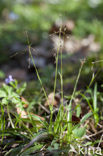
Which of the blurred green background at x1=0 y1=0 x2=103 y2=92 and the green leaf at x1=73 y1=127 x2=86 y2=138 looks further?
the blurred green background at x1=0 y1=0 x2=103 y2=92

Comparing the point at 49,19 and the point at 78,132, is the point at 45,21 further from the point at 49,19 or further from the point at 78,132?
the point at 78,132

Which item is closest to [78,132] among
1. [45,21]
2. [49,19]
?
[45,21]

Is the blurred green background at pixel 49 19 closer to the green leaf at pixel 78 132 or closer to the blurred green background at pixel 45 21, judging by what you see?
the blurred green background at pixel 45 21

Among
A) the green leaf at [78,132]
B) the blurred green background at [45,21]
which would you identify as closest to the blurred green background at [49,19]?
the blurred green background at [45,21]

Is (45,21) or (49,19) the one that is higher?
(49,19)

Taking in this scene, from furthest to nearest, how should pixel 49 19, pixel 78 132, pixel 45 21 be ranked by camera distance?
pixel 49 19
pixel 45 21
pixel 78 132

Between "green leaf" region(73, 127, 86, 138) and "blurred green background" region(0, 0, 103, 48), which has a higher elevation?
"blurred green background" region(0, 0, 103, 48)

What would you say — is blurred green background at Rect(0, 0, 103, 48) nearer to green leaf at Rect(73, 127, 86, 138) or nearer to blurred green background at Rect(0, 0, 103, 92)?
blurred green background at Rect(0, 0, 103, 92)

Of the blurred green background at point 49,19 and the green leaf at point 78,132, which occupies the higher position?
the blurred green background at point 49,19

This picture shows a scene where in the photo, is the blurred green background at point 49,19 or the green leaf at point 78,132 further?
the blurred green background at point 49,19

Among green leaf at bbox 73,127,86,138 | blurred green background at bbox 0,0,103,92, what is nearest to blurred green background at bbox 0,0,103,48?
blurred green background at bbox 0,0,103,92

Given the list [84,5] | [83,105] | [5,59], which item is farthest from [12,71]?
[84,5]
